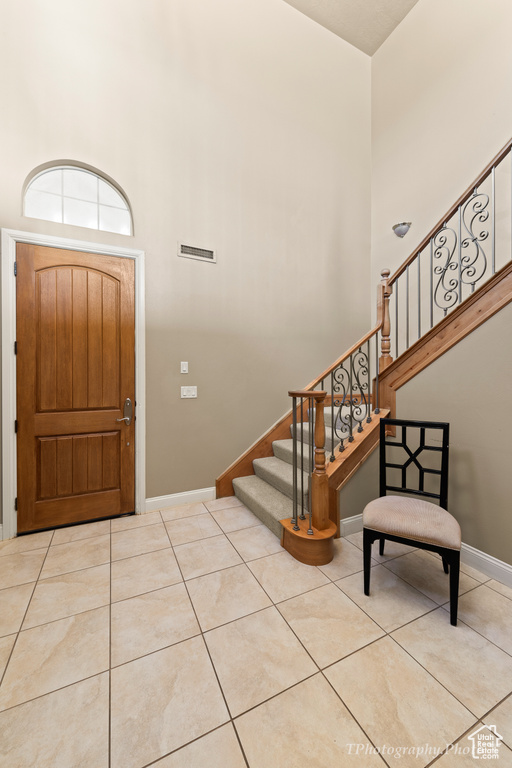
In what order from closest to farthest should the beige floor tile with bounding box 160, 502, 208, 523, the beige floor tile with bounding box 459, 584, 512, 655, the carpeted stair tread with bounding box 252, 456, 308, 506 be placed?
the beige floor tile with bounding box 459, 584, 512, 655, the carpeted stair tread with bounding box 252, 456, 308, 506, the beige floor tile with bounding box 160, 502, 208, 523

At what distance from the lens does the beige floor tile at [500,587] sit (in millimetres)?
1866

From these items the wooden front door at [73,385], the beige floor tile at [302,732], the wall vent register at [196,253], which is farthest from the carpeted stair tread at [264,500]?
the wall vent register at [196,253]

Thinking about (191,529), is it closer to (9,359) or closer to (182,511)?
(182,511)

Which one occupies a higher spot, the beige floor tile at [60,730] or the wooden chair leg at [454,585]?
the wooden chair leg at [454,585]

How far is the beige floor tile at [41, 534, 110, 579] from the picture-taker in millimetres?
2093

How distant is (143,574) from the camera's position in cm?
203

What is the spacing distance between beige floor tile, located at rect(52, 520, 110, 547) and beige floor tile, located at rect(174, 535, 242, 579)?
0.79 metres

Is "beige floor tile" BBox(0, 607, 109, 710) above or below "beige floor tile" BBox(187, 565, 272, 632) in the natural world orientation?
below

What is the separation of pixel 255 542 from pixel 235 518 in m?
0.44

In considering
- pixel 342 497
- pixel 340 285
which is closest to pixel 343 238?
pixel 340 285

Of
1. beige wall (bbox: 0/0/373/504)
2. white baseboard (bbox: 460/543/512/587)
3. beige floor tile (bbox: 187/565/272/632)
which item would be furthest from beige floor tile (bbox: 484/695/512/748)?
beige wall (bbox: 0/0/373/504)

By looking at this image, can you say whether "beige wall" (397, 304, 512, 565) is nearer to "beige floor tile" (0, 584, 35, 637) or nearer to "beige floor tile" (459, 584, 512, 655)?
"beige floor tile" (459, 584, 512, 655)

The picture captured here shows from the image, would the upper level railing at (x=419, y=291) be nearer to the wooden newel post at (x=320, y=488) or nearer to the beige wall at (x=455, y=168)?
the wooden newel post at (x=320, y=488)

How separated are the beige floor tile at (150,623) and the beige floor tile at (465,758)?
1.09m
